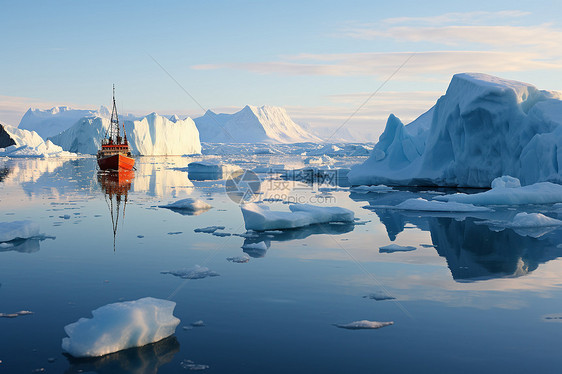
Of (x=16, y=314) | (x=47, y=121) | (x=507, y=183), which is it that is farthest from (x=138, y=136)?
(x=16, y=314)

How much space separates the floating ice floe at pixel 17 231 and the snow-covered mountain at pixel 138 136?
6650 cm

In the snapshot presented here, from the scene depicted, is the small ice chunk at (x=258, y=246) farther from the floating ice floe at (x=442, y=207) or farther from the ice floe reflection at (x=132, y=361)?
the floating ice floe at (x=442, y=207)

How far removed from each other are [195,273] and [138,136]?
71.9m

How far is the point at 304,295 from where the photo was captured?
6.63 meters

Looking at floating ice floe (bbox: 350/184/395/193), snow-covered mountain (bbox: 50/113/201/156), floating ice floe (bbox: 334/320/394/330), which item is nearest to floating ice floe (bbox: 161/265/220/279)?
floating ice floe (bbox: 334/320/394/330)

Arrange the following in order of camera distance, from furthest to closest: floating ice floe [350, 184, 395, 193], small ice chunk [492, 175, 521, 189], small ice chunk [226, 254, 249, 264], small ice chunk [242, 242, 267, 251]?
floating ice floe [350, 184, 395, 193], small ice chunk [492, 175, 521, 189], small ice chunk [242, 242, 267, 251], small ice chunk [226, 254, 249, 264]

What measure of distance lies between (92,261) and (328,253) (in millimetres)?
3939

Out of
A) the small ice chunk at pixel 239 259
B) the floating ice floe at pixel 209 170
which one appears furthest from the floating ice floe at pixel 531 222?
the floating ice floe at pixel 209 170

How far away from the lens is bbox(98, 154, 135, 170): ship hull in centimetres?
3609

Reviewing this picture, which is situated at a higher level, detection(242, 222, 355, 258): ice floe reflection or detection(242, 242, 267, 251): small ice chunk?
detection(242, 242, 267, 251): small ice chunk

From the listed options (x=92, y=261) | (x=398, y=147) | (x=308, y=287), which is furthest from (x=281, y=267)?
(x=398, y=147)

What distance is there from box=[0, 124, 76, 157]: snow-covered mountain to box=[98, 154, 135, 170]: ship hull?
122 ft

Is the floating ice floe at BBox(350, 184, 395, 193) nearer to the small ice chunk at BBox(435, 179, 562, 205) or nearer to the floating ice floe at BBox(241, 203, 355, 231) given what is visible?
the small ice chunk at BBox(435, 179, 562, 205)

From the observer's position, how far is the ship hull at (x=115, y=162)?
118ft
